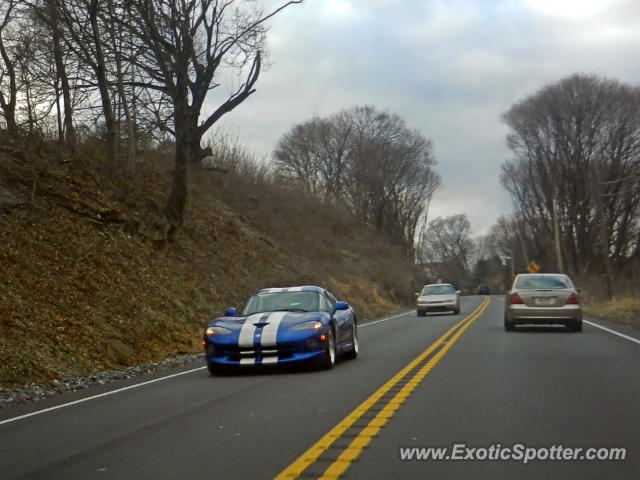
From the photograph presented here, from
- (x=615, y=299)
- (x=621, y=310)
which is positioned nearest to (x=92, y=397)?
(x=621, y=310)

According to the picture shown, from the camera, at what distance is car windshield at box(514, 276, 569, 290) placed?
21.5 m

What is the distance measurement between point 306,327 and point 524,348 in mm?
5667

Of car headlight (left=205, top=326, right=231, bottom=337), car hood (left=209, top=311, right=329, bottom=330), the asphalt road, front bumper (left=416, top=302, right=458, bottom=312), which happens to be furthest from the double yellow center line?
front bumper (left=416, top=302, right=458, bottom=312)

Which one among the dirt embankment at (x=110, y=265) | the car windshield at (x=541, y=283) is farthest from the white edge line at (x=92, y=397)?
the car windshield at (x=541, y=283)

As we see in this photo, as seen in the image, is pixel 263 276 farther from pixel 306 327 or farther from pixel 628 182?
pixel 628 182

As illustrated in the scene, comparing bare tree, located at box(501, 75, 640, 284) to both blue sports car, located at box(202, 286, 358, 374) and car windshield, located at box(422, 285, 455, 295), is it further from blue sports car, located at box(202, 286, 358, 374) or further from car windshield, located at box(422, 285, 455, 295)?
blue sports car, located at box(202, 286, 358, 374)

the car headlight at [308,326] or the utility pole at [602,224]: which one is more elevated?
the utility pole at [602,224]

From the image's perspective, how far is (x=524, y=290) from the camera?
21.5 metres

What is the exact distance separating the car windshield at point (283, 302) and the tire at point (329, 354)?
2.36 feet

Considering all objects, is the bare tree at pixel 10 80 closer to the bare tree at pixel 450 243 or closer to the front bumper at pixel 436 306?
the front bumper at pixel 436 306

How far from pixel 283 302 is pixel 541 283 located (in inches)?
389

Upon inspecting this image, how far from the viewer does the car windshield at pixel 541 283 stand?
70.6 ft

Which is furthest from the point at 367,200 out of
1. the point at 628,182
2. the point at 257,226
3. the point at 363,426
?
the point at 363,426

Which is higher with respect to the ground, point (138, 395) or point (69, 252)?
point (69, 252)
